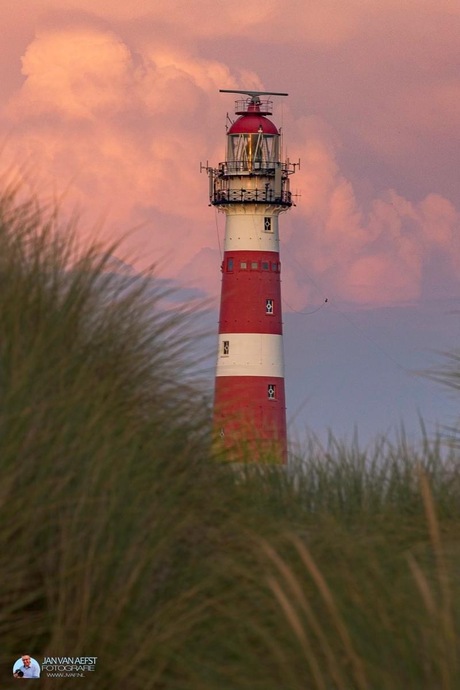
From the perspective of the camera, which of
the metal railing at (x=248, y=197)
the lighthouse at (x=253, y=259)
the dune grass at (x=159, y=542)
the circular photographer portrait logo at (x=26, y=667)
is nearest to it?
the dune grass at (x=159, y=542)

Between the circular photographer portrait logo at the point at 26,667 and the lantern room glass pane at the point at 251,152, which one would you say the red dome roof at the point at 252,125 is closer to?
the lantern room glass pane at the point at 251,152

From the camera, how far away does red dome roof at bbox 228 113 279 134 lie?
30395 mm

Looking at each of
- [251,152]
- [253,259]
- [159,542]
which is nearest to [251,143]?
[251,152]

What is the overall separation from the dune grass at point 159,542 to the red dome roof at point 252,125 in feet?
82.7

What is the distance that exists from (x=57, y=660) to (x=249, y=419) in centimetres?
264

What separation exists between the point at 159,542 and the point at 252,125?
26.7m

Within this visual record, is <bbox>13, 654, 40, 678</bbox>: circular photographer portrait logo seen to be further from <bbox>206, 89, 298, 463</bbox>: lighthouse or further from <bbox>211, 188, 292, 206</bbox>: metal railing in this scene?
<bbox>211, 188, 292, 206</bbox>: metal railing

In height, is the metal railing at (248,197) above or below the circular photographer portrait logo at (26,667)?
above

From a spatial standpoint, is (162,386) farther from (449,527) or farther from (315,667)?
(315,667)

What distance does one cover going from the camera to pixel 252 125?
30.4 m

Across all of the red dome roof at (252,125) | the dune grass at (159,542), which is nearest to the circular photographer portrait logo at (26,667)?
the dune grass at (159,542)

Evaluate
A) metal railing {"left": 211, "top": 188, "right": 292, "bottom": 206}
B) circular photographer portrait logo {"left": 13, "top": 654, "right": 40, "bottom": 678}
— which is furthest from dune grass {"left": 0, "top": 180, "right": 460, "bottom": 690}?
metal railing {"left": 211, "top": 188, "right": 292, "bottom": 206}

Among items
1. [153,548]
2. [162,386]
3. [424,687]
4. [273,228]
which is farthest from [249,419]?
[273,228]

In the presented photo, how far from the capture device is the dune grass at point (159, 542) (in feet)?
12.2
